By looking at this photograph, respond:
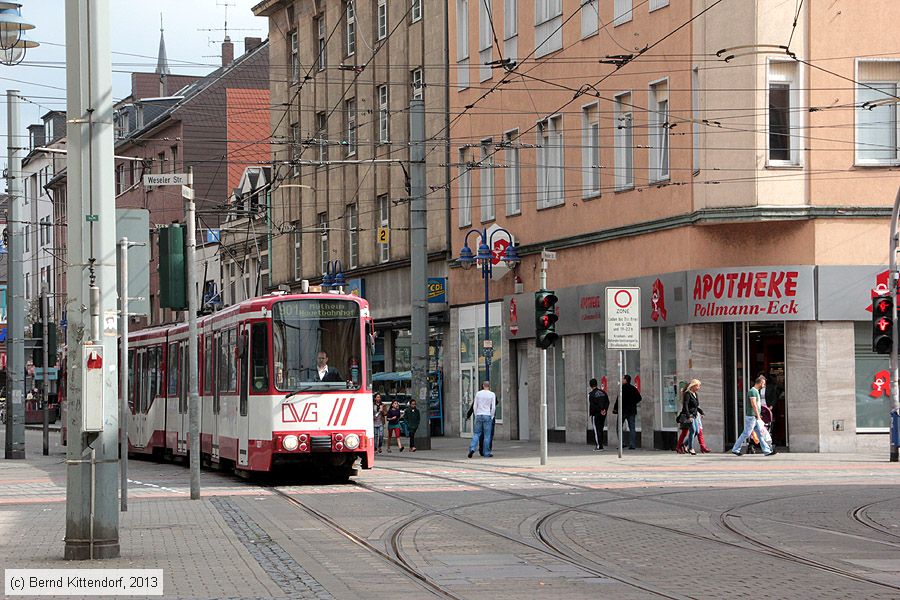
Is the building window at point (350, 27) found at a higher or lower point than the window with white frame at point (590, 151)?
higher

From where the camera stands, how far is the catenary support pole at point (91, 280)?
547 inches

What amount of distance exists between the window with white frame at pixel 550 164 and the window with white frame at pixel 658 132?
4.81 meters

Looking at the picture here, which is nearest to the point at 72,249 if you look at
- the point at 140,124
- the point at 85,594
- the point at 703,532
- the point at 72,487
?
the point at 72,487

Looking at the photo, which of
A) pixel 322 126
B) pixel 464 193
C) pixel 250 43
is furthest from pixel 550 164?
pixel 250 43

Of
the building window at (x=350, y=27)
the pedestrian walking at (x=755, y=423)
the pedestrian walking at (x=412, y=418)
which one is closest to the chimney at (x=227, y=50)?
the building window at (x=350, y=27)

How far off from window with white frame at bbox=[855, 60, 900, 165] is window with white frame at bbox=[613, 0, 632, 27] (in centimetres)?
597

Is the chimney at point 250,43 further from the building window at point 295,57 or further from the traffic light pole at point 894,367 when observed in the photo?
the traffic light pole at point 894,367

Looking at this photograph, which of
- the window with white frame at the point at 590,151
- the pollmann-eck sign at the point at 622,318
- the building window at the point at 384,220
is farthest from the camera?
the building window at the point at 384,220

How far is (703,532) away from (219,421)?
13.4 meters

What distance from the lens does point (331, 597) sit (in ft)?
38.9

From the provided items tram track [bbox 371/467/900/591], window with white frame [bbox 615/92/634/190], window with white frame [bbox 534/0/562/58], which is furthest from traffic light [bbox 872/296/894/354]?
window with white frame [bbox 534/0/562/58]

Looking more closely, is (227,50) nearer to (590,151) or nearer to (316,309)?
(590,151)

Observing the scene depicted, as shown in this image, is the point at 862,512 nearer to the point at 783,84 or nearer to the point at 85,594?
the point at 85,594

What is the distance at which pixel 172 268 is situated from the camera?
19.7 meters
